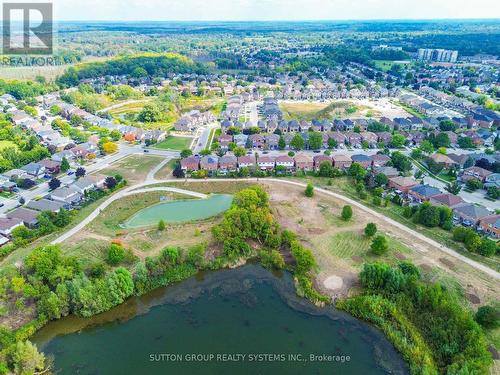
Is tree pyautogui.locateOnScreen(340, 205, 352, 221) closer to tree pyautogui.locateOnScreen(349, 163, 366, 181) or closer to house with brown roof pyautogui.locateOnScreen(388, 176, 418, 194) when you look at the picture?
tree pyautogui.locateOnScreen(349, 163, 366, 181)

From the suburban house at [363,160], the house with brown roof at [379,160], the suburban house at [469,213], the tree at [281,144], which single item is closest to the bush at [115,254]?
the tree at [281,144]

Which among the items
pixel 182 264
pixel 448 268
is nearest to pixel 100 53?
pixel 182 264

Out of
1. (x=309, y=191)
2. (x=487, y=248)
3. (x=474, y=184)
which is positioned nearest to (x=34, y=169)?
(x=309, y=191)

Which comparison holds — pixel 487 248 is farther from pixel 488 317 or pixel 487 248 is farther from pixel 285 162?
pixel 285 162

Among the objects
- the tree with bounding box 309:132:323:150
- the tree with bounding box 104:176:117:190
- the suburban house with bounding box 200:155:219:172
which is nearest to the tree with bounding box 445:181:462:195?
the tree with bounding box 309:132:323:150

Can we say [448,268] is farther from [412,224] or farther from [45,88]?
[45,88]
